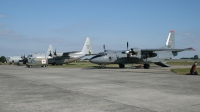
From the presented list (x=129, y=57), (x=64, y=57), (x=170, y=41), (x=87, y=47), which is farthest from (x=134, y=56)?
(x=87, y=47)

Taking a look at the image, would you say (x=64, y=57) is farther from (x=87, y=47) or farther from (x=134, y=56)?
(x=134, y=56)

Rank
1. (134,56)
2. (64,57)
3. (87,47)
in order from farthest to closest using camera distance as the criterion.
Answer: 1. (87,47)
2. (64,57)
3. (134,56)

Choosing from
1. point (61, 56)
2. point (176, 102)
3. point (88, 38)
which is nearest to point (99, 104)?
point (176, 102)

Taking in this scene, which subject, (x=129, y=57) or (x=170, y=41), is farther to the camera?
(x=170, y=41)

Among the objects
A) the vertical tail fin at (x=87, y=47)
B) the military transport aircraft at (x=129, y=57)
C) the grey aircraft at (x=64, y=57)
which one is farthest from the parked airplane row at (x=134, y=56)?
the vertical tail fin at (x=87, y=47)

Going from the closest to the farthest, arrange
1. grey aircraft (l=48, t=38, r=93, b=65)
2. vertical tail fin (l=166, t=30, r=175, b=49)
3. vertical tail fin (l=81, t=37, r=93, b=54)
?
vertical tail fin (l=166, t=30, r=175, b=49), grey aircraft (l=48, t=38, r=93, b=65), vertical tail fin (l=81, t=37, r=93, b=54)

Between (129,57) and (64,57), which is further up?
(64,57)

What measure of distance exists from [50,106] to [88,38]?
2534 inches

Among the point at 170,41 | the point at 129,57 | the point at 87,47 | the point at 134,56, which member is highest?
the point at 87,47

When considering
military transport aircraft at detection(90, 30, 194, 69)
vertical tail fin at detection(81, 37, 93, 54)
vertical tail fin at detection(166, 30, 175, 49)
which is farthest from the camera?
vertical tail fin at detection(81, 37, 93, 54)

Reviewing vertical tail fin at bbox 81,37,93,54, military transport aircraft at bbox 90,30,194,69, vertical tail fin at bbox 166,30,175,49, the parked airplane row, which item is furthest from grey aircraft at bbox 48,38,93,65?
vertical tail fin at bbox 166,30,175,49

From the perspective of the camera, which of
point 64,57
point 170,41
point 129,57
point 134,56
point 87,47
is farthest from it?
point 87,47

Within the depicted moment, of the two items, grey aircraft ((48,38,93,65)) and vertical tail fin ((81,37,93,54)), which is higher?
vertical tail fin ((81,37,93,54))

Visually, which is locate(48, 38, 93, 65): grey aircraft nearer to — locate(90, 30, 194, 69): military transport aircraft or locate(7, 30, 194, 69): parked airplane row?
locate(7, 30, 194, 69): parked airplane row
